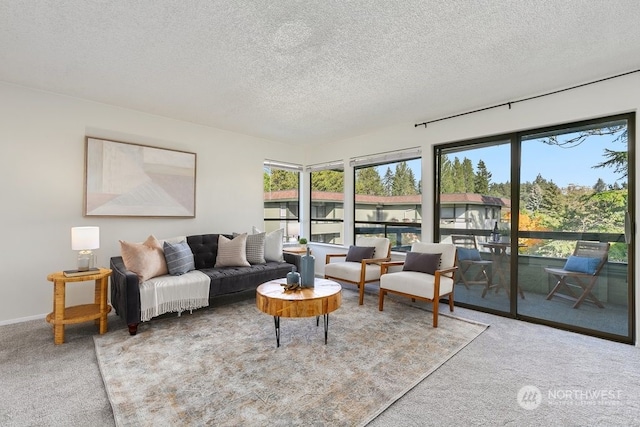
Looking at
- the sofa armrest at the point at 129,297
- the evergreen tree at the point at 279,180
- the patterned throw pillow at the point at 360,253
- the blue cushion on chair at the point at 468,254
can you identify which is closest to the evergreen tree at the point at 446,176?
the blue cushion on chair at the point at 468,254

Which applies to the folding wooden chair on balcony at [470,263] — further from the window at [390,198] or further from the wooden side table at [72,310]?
the wooden side table at [72,310]

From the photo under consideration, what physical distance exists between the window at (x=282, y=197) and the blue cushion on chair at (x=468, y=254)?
8.67ft

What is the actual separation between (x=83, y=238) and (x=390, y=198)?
13.4 feet

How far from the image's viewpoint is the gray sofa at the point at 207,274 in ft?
9.58

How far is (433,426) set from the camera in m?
1.71

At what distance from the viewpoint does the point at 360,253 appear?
15.1ft

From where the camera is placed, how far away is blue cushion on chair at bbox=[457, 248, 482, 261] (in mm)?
3932

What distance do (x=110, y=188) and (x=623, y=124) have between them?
579 cm

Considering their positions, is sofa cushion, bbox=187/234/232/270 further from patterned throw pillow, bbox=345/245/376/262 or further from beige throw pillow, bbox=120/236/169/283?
patterned throw pillow, bbox=345/245/376/262

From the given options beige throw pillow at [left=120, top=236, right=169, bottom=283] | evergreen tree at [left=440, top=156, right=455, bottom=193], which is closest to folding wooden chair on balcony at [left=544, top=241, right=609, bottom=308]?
evergreen tree at [left=440, top=156, right=455, bottom=193]

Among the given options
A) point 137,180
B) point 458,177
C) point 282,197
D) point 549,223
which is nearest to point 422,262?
point 458,177

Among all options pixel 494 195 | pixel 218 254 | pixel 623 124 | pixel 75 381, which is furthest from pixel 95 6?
pixel 623 124

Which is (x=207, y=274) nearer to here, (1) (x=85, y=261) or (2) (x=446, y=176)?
(1) (x=85, y=261)

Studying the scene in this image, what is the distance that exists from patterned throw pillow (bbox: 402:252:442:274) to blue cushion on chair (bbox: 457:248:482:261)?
0.56 meters
